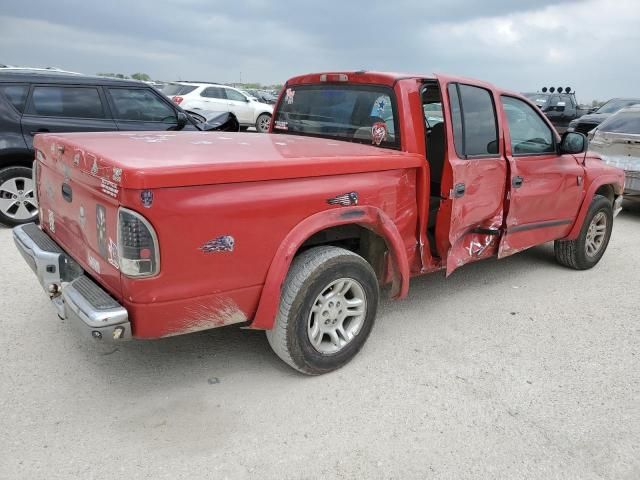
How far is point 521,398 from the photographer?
307 cm

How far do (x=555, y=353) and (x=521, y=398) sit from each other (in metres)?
0.73

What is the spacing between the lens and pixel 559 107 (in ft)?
55.3

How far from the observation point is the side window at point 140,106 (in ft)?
22.2

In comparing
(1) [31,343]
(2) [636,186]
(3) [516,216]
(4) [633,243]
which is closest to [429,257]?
(3) [516,216]

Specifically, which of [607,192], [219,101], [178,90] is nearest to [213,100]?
[219,101]

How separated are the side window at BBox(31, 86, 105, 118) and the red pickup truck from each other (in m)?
3.07

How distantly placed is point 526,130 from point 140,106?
15.9 feet

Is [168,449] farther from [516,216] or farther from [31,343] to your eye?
[516,216]

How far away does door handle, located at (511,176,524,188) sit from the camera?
13.7 ft

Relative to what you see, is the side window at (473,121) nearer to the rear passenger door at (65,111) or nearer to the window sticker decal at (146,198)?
the window sticker decal at (146,198)

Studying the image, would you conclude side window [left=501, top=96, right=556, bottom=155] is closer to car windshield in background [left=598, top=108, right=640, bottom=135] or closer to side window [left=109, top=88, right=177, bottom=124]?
car windshield in background [left=598, top=108, right=640, bottom=135]

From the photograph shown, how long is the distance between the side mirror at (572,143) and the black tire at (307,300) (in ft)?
8.20

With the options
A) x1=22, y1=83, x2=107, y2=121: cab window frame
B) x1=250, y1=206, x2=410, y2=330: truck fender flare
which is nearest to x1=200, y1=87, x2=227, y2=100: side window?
x1=22, y1=83, x2=107, y2=121: cab window frame

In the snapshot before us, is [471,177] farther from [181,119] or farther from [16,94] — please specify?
[16,94]
